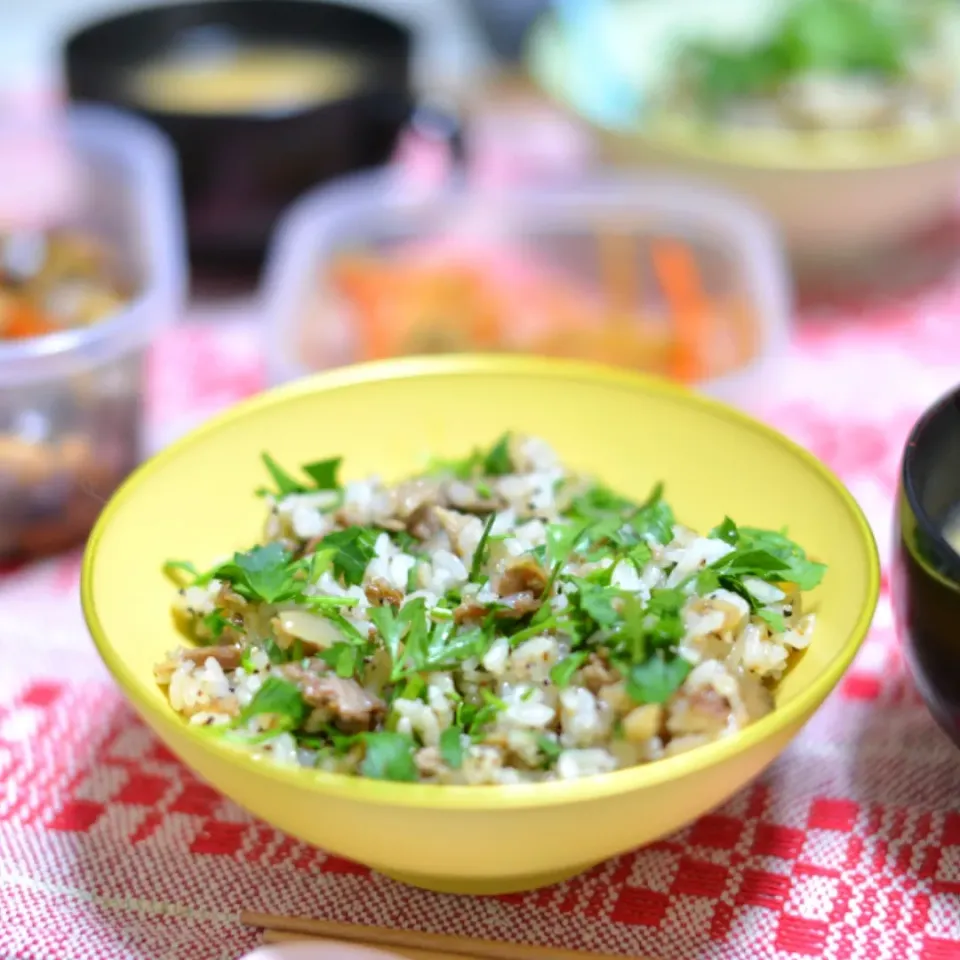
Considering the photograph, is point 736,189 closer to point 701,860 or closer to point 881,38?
point 881,38

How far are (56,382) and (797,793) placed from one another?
0.84 m

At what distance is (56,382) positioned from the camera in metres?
1.35

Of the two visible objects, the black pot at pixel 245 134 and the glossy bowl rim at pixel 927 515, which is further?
the black pot at pixel 245 134

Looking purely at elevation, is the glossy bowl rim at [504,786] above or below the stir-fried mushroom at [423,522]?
above

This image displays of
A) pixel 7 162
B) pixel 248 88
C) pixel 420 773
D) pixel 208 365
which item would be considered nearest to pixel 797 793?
pixel 420 773

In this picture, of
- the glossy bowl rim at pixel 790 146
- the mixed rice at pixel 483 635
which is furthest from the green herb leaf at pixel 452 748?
the glossy bowl rim at pixel 790 146

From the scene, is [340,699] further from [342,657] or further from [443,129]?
[443,129]

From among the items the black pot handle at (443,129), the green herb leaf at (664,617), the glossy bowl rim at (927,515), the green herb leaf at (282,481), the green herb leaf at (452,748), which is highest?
the glossy bowl rim at (927,515)

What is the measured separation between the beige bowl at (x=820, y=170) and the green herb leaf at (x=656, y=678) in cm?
107

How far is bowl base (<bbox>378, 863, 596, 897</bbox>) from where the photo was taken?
3.10 ft

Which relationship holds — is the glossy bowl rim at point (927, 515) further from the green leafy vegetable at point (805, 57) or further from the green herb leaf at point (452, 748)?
the green leafy vegetable at point (805, 57)

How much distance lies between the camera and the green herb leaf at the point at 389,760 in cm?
85

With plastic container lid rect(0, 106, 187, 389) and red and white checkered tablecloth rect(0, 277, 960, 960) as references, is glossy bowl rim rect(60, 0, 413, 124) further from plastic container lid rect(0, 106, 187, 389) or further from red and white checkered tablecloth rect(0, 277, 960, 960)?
red and white checkered tablecloth rect(0, 277, 960, 960)

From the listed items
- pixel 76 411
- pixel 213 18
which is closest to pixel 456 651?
pixel 76 411
